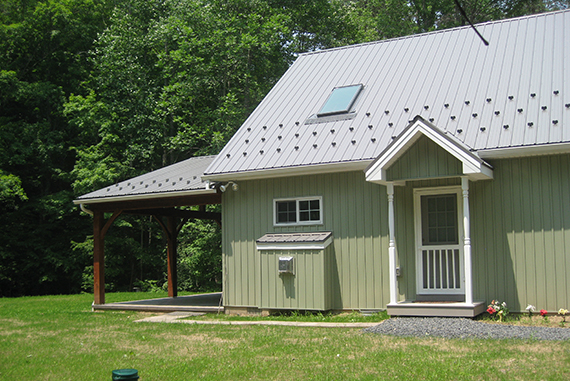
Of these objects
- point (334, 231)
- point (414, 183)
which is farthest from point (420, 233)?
point (334, 231)

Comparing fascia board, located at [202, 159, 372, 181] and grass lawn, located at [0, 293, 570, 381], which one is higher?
fascia board, located at [202, 159, 372, 181]

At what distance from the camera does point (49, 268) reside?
2425cm

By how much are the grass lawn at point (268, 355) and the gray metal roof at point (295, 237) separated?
6.88 ft

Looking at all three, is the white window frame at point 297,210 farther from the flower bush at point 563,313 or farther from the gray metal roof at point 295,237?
the flower bush at point 563,313

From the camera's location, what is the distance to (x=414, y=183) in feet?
37.3

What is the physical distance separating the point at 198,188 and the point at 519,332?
724 cm

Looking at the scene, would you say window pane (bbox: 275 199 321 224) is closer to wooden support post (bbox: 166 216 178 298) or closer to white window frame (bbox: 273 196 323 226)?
white window frame (bbox: 273 196 323 226)

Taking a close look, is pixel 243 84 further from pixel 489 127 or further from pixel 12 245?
pixel 489 127

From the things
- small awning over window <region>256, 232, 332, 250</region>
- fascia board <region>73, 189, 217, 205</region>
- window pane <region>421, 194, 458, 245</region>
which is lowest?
small awning over window <region>256, 232, 332, 250</region>

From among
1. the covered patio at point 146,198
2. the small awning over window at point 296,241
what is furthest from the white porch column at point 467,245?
the covered patio at point 146,198

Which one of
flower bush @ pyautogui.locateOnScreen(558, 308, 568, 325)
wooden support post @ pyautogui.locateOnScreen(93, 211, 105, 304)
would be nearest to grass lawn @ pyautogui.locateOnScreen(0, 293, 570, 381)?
flower bush @ pyautogui.locateOnScreen(558, 308, 568, 325)

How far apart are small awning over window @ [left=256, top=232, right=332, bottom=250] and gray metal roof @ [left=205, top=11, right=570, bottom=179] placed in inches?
55.6

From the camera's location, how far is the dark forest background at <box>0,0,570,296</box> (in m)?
23.4

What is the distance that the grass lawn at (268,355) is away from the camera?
6.75 m
